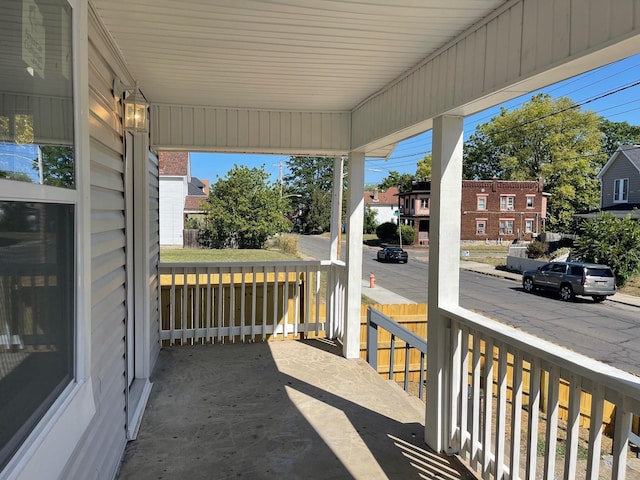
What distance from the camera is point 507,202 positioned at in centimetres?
1352

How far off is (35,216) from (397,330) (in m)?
3.64

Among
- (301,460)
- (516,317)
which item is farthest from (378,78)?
(516,317)

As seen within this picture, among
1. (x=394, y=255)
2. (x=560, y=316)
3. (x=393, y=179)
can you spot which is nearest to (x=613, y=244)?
(x=560, y=316)

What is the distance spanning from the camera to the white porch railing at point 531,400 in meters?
1.49

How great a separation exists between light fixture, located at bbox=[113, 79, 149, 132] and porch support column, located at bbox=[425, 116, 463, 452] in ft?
6.10

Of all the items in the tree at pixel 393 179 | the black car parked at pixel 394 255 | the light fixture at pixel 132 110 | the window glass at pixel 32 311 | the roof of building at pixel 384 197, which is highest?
the tree at pixel 393 179

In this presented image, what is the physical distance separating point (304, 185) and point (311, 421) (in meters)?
34.1

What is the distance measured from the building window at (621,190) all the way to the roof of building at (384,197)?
36.1 metres

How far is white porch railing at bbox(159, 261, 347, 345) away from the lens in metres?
4.61

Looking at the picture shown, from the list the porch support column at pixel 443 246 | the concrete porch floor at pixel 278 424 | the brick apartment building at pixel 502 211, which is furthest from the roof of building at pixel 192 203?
the porch support column at pixel 443 246

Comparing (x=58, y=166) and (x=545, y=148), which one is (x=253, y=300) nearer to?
(x=58, y=166)

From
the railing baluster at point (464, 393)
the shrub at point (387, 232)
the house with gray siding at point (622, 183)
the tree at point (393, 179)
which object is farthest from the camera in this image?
the tree at point (393, 179)

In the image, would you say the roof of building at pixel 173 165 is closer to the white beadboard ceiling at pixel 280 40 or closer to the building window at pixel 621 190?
the white beadboard ceiling at pixel 280 40

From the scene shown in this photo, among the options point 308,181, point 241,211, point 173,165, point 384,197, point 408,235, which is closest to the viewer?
point 241,211
